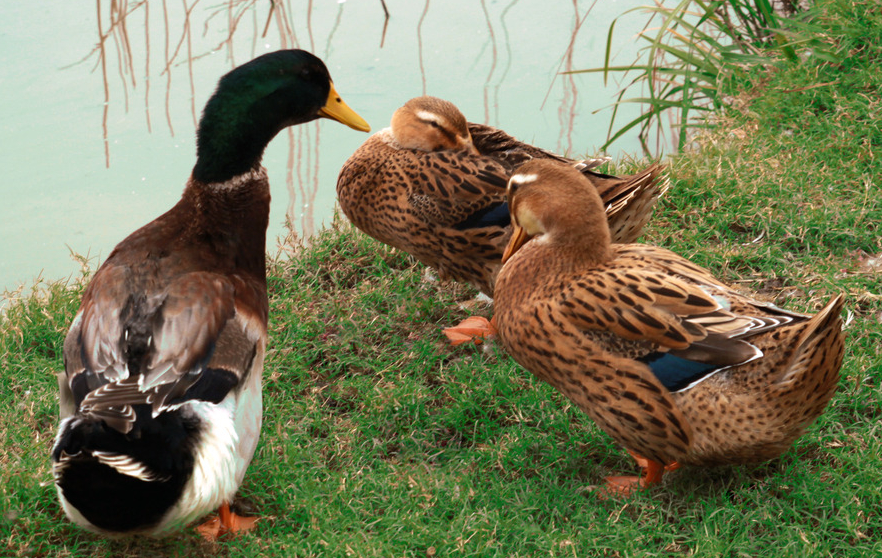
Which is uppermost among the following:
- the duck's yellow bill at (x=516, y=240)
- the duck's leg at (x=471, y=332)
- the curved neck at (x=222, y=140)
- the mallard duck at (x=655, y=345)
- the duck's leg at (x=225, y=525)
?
the curved neck at (x=222, y=140)

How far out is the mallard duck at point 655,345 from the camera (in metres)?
2.66

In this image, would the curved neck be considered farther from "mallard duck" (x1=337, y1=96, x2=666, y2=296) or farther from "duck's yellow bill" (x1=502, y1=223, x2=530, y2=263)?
"duck's yellow bill" (x1=502, y1=223, x2=530, y2=263)

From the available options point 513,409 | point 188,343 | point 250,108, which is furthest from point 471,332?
point 188,343

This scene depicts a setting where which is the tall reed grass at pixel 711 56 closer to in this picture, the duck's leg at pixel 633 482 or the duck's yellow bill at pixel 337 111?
the duck's yellow bill at pixel 337 111

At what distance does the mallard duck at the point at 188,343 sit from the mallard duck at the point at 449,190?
0.47 m

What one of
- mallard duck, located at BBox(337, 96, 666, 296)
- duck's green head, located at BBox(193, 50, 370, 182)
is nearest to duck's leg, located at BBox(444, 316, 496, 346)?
mallard duck, located at BBox(337, 96, 666, 296)

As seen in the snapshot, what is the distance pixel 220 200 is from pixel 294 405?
885 mm

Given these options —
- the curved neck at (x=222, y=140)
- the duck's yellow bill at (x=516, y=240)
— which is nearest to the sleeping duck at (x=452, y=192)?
the duck's yellow bill at (x=516, y=240)

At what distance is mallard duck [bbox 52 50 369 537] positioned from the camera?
7.79 ft

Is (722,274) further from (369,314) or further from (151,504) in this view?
(151,504)

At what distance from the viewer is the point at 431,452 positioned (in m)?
3.38

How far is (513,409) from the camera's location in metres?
3.44

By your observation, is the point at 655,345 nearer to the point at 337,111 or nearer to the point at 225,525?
the point at 225,525

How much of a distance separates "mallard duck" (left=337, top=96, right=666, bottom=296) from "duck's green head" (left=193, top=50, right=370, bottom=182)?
0.71 meters
